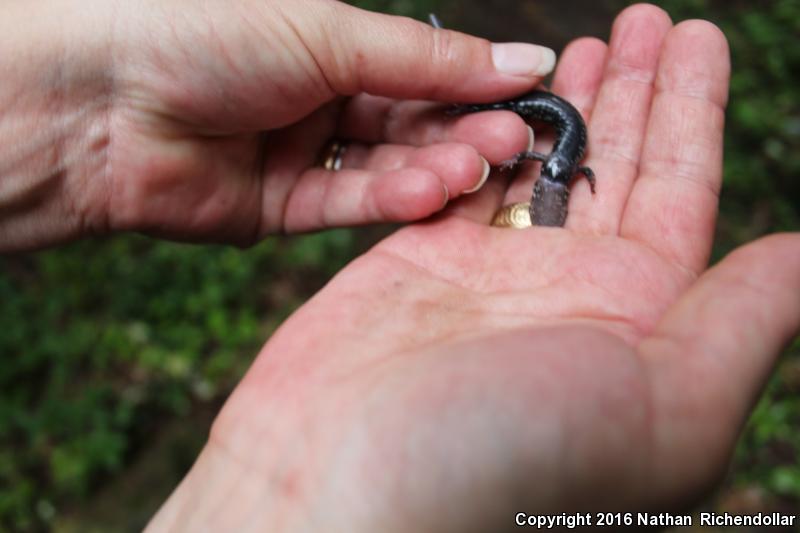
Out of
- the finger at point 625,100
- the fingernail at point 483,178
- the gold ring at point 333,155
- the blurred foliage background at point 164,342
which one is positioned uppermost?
the finger at point 625,100

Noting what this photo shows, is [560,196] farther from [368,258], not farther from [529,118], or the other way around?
[368,258]

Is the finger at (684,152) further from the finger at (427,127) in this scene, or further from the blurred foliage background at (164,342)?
the blurred foliage background at (164,342)

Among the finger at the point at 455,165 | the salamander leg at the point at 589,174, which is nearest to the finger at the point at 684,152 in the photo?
the salamander leg at the point at 589,174

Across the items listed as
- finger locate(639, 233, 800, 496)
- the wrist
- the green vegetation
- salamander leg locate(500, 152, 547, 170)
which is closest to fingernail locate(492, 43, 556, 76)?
salamander leg locate(500, 152, 547, 170)

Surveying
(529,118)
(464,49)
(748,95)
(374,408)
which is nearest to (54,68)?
(464,49)

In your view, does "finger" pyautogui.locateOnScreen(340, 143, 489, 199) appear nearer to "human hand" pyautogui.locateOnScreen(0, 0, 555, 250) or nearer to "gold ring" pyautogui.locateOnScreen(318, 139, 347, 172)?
"human hand" pyautogui.locateOnScreen(0, 0, 555, 250)
